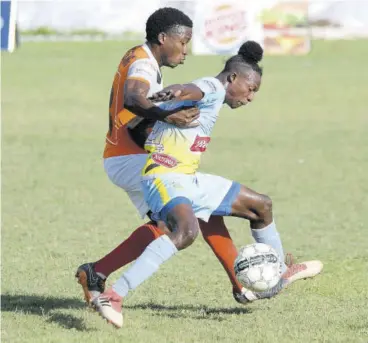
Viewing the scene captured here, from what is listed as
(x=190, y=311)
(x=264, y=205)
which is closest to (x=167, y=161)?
(x=264, y=205)

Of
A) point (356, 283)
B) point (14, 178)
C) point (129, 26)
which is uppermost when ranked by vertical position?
point (356, 283)

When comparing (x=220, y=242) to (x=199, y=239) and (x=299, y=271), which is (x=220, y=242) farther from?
(x=199, y=239)

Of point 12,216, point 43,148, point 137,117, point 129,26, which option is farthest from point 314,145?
point 129,26

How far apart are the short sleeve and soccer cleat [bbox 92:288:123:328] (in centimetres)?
141

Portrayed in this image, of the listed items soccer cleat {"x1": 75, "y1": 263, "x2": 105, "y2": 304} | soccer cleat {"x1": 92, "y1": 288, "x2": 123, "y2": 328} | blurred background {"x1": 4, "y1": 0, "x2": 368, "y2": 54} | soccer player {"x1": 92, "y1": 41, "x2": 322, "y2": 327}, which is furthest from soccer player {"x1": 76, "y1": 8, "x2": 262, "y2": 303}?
blurred background {"x1": 4, "y1": 0, "x2": 368, "y2": 54}

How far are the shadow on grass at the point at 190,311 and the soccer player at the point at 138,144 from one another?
4.8 inches

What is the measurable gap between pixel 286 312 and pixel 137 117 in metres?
1.63

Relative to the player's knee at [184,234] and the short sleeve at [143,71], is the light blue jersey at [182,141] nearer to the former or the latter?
the short sleeve at [143,71]

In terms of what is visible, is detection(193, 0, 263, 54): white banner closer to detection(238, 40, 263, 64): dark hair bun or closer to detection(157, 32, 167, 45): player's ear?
detection(157, 32, 167, 45): player's ear

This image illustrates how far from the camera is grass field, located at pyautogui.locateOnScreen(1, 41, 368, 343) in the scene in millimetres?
6801

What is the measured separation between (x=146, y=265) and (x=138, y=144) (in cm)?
113

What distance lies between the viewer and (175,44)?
7.16 meters

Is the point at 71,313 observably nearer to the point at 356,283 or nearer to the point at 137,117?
the point at 137,117

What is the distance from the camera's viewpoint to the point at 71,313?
23.4ft
